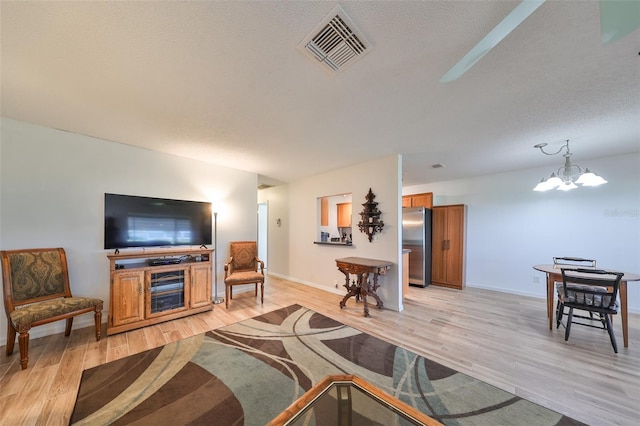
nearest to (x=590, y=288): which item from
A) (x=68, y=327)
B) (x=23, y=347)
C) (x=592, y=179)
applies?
(x=592, y=179)

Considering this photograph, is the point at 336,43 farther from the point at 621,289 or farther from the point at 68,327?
the point at 68,327

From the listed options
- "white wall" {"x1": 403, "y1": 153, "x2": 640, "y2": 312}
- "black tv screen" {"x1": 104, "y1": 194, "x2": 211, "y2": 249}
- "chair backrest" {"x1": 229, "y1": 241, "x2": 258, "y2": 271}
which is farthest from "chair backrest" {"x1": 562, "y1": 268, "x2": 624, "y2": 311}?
"black tv screen" {"x1": 104, "y1": 194, "x2": 211, "y2": 249}

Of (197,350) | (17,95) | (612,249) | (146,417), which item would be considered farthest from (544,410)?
(17,95)

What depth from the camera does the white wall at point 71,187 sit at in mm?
2477

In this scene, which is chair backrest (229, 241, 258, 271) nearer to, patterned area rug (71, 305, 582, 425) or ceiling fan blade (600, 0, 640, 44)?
patterned area rug (71, 305, 582, 425)

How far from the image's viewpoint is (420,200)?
5.74m

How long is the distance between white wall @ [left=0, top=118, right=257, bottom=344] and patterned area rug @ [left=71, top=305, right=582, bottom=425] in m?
1.55

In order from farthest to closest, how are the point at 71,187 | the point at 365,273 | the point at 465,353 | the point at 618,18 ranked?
1. the point at 365,273
2. the point at 71,187
3. the point at 465,353
4. the point at 618,18

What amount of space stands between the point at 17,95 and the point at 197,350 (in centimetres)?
293

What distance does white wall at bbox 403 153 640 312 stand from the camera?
354 cm

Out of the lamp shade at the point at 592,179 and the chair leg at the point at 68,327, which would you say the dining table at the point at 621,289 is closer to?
the lamp shade at the point at 592,179

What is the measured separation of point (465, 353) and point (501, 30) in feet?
8.91

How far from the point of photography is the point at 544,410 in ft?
5.20

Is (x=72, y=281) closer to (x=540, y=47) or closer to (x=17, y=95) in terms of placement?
(x=17, y=95)
